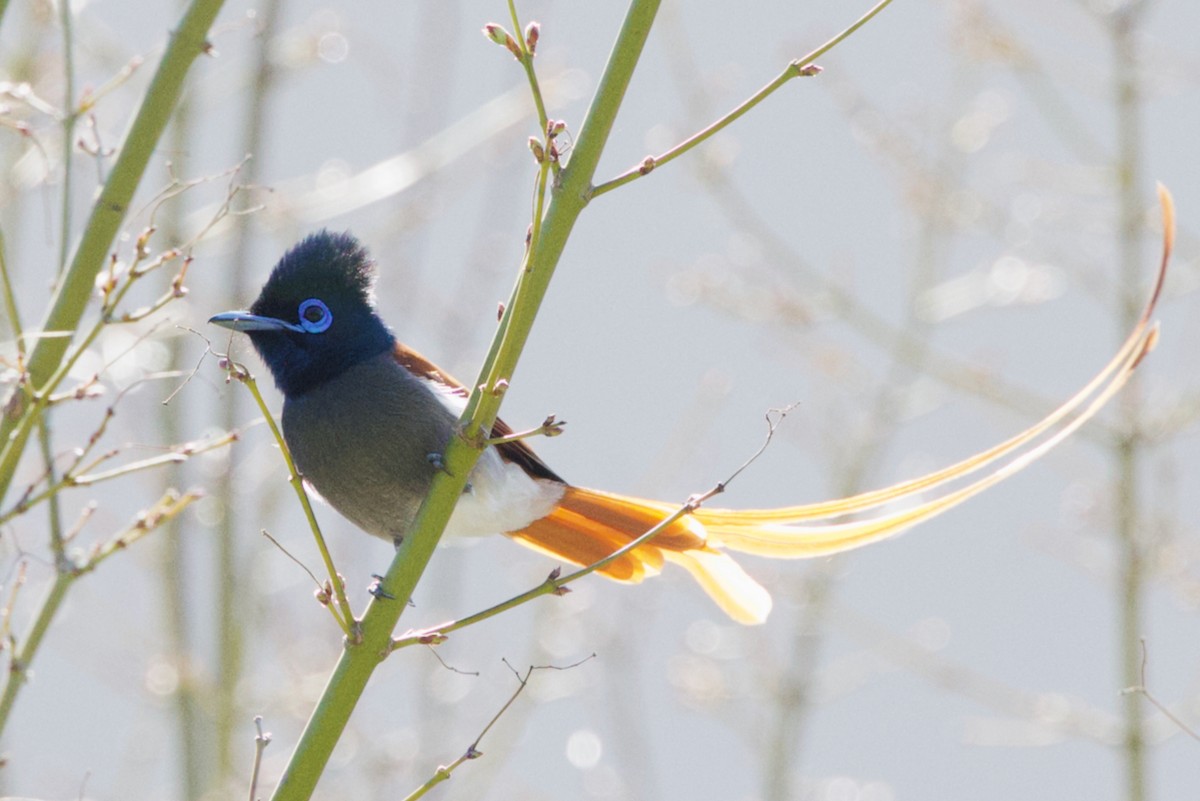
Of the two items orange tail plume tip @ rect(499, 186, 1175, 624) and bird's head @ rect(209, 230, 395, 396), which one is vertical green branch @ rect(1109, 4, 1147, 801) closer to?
orange tail plume tip @ rect(499, 186, 1175, 624)

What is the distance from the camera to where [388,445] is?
8.95ft

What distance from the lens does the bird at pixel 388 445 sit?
2723 mm

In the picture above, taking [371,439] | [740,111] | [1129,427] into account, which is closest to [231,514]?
[371,439]

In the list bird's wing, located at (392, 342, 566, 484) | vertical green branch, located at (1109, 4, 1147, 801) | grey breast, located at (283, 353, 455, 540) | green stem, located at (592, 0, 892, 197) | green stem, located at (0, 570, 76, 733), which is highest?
vertical green branch, located at (1109, 4, 1147, 801)

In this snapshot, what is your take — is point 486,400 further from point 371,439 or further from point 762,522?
point 371,439

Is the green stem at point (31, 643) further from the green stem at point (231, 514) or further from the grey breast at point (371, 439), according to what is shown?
the green stem at point (231, 514)

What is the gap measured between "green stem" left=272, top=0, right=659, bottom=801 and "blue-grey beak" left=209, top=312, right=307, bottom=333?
0.91m

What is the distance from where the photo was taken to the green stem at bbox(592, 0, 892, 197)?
1666 millimetres

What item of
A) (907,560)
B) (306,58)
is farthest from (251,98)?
(907,560)

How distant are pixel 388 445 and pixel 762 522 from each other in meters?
0.78

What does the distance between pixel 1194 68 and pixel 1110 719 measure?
1695mm

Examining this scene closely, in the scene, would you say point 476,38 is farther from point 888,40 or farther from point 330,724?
point 330,724

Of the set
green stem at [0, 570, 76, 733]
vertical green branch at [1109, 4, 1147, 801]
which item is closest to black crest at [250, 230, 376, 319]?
green stem at [0, 570, 76, 733]

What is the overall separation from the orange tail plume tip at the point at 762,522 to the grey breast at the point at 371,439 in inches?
13.6
